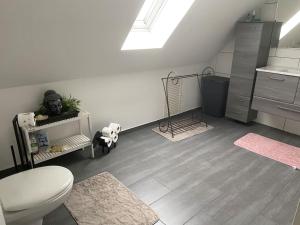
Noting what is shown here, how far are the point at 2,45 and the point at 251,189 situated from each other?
241cm

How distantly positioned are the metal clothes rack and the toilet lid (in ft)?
6.00

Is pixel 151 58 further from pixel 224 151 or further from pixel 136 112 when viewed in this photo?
pixel 224 151

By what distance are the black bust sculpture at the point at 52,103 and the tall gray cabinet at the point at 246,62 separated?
8.20 feet

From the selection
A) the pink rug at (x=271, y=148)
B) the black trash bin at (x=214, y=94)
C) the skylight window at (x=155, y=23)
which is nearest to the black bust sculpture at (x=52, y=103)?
the skylight window at (x=155, y=23)

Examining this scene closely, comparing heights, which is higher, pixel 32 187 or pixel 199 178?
pixel 32 187

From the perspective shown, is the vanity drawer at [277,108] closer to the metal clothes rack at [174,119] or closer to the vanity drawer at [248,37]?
the vanity drawer at [248,37]

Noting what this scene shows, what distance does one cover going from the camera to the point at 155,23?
9.00 ft

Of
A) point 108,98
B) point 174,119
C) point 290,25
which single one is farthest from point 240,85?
point 108,98

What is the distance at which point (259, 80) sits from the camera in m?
3.13

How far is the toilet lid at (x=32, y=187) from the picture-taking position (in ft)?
4.41

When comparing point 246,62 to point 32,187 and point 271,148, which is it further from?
point 32,187

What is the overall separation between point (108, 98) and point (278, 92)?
218cm

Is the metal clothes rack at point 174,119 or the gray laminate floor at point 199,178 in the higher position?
the metal clothes rack at point 174,119

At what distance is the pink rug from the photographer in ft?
8.65
